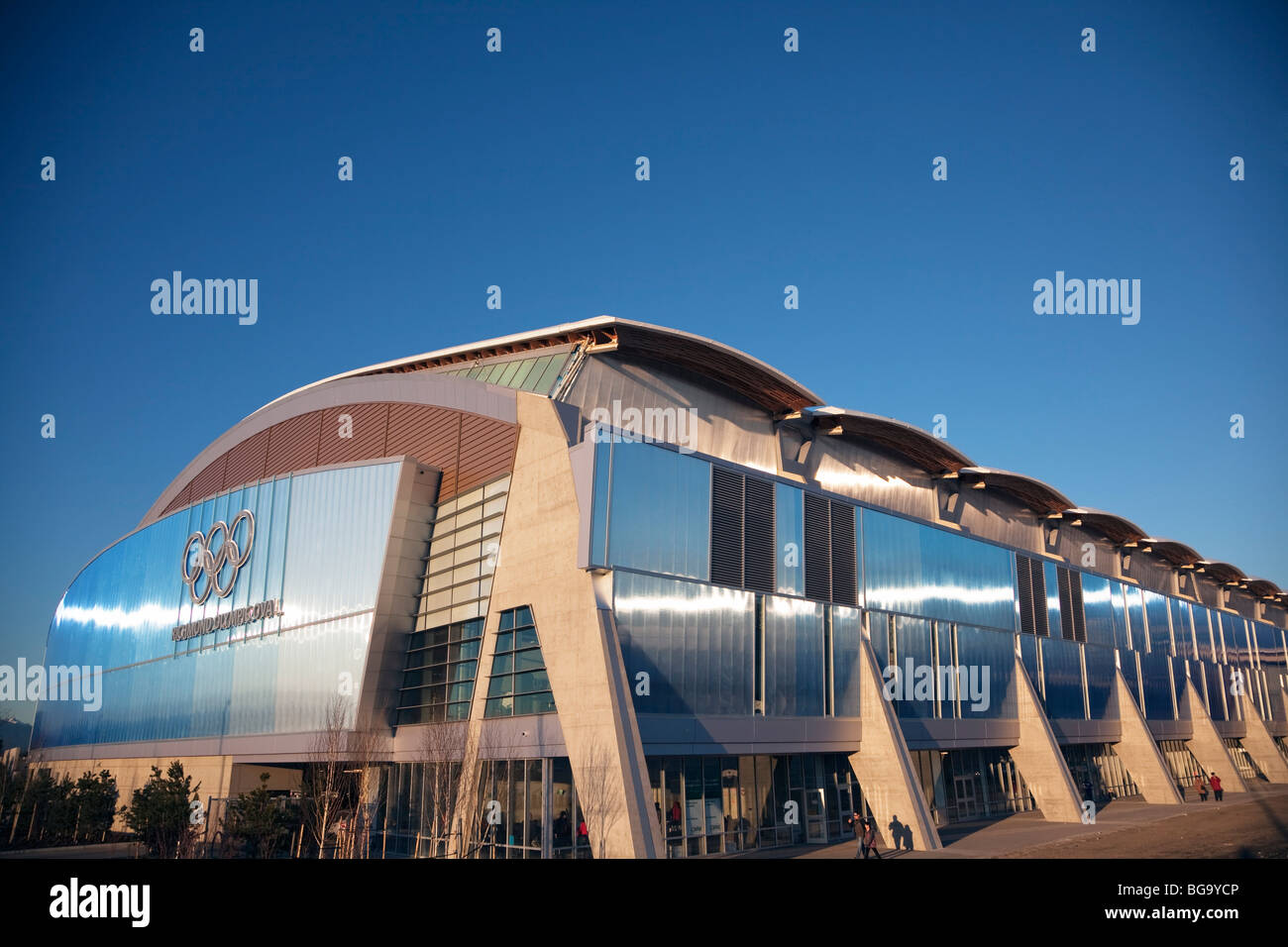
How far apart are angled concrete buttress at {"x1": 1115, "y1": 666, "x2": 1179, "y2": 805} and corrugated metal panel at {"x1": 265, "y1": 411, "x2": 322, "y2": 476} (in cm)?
4496

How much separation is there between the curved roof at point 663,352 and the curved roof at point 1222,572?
4707cm

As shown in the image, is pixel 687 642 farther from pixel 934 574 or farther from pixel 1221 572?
pixel 1221 572

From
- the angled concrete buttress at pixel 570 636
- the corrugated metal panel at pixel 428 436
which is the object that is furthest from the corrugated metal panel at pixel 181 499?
the angled concrete buttress at pixel 570 636

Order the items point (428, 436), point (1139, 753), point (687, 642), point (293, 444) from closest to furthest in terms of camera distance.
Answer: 1. point (687, 642)
2. point (428, 436)
3. point (293, 444)
4. point (1139, 753)

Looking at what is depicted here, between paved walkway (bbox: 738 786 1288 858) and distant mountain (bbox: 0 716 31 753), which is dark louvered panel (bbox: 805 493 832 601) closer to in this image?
paved walkway (bbox: 738 786 1288 858)

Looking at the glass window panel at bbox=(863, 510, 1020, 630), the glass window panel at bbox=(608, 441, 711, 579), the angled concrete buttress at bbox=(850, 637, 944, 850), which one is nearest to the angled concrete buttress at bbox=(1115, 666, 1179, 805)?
the glass window panel at bbox=(863, 510, 1020, 630)

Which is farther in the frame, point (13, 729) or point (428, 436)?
point (13, 729)

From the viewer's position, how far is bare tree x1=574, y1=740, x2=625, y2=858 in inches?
957

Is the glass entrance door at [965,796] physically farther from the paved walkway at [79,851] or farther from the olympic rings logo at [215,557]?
the olympic rings logo at [215,557]

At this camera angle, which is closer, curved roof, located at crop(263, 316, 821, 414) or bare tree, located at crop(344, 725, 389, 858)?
bare tree, located at crop(344, 725, 389, 858)

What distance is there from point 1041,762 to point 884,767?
13030mm

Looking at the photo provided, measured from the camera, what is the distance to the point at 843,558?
117 ft

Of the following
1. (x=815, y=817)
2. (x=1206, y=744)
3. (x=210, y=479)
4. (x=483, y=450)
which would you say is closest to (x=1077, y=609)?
(x=1206, y=744)
